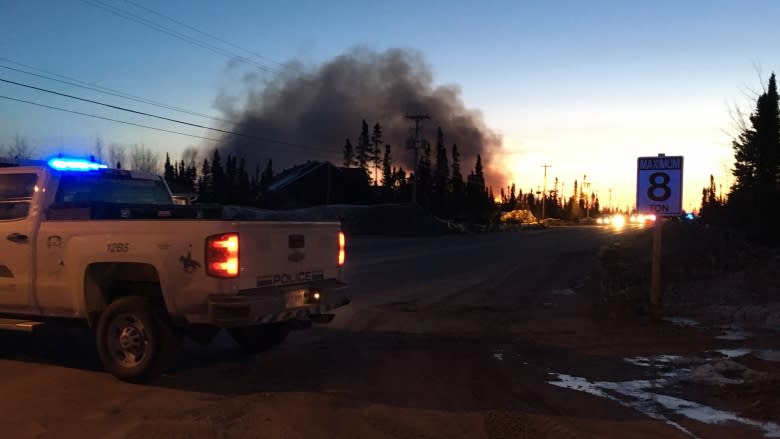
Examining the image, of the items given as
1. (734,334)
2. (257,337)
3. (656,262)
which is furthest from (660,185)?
(257,337)

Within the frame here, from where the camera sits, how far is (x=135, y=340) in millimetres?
7070

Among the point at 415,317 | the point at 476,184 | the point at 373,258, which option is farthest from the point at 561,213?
the point at 415,317

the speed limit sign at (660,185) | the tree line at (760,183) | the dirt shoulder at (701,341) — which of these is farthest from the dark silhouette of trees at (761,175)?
the speed limit sign at (660,185)

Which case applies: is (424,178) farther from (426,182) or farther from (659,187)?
(659,187)

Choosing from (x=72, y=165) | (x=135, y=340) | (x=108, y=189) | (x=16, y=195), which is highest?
(x=72, y=165)

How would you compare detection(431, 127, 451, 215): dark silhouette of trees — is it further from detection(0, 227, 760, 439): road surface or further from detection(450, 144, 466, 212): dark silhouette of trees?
detection(0, 227, 760, 439): road surface

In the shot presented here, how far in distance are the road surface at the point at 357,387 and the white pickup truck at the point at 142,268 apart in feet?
1.83

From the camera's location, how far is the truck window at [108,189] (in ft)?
26.2

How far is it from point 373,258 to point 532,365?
62.6 feet

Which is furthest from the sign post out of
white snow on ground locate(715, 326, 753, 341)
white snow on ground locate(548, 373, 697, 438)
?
white snow on ground locate(548, 373, 697, 438)

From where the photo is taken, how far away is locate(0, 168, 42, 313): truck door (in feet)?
24.8

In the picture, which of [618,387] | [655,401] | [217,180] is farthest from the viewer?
[217,180]

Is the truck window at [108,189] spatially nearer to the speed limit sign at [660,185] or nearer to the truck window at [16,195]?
the truck window at [16,195]

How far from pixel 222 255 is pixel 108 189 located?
2.79 m
